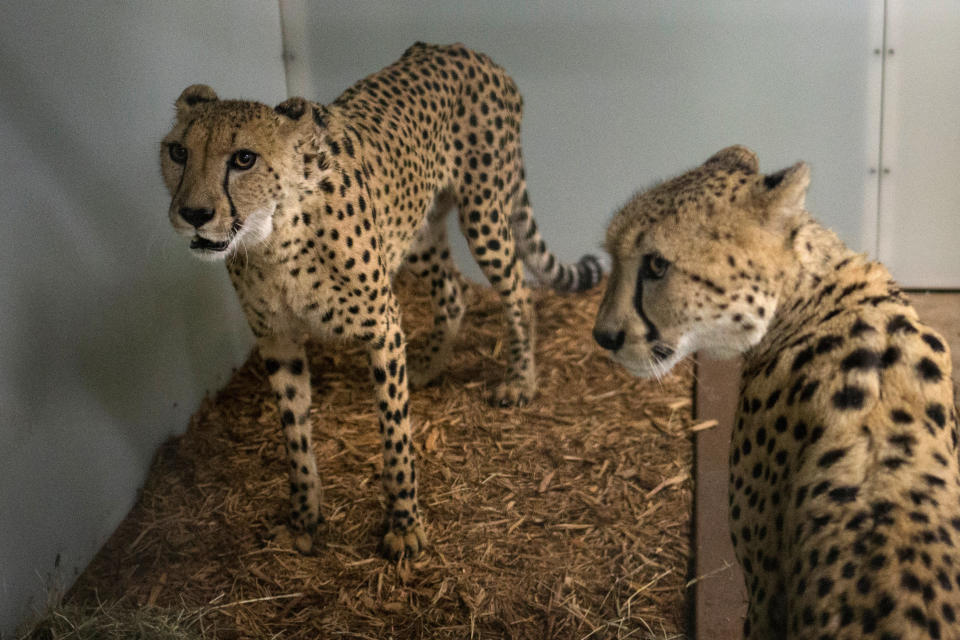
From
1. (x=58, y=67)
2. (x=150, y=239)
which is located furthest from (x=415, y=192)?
(x=58, y=67)

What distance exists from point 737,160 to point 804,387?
50 cm

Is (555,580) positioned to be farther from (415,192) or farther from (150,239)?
(150,239)

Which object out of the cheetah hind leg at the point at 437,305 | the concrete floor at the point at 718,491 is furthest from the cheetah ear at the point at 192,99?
the concrete floor at the point at 718,491

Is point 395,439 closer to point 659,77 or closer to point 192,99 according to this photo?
point 192,99

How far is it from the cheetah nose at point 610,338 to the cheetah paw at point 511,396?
5.95 ft

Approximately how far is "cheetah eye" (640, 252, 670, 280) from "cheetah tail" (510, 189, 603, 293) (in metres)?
2.03

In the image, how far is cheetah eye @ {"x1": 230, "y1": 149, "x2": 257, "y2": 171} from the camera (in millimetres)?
2160

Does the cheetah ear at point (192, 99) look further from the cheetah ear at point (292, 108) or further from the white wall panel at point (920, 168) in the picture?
the white wall panel at point (920, 168)

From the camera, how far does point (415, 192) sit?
3059 mm

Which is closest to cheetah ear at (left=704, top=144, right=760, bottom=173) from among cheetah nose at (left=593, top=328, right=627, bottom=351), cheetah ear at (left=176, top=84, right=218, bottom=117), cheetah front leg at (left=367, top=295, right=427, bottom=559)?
cheetah nose at (left=593, top=328, right=627, bottom=351)

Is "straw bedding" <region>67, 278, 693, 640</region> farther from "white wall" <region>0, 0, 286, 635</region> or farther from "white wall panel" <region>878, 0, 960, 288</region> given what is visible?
"white wall panel" <region>878, 0, 960, 288</region>

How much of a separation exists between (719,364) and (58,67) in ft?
7.96

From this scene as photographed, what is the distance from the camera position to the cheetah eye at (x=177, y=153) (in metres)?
2.17

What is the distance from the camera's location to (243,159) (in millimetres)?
2168
